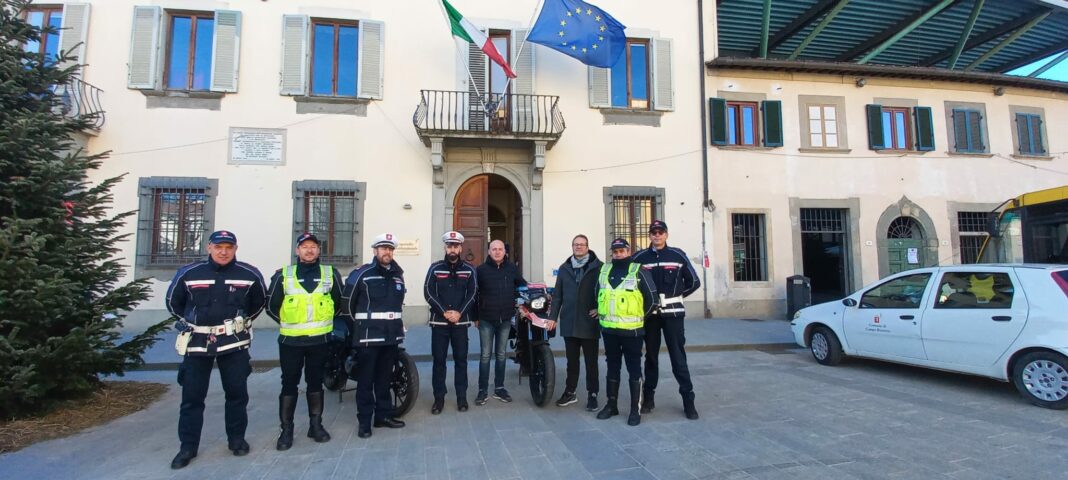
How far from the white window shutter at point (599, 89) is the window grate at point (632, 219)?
2.33 metres

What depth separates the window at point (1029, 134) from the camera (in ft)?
45.2

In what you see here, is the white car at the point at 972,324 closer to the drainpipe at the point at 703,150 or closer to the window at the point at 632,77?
the drainpipe at the point at 703,150

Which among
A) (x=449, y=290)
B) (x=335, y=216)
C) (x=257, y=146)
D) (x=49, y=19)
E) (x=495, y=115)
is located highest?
(x=49, y=19)

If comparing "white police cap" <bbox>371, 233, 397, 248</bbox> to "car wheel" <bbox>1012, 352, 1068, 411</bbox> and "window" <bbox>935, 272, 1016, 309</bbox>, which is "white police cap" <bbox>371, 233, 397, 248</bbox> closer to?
"window" <bbox>935, 272, 1016, 309</bbox>

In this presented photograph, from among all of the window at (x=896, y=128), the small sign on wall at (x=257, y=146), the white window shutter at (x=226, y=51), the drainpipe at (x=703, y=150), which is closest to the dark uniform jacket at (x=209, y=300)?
the small sign on wall at (x=257, y=146)

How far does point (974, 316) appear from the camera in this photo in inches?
213

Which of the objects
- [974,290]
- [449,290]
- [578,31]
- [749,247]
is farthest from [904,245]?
[449,290]

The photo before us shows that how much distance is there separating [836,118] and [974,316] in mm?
9170

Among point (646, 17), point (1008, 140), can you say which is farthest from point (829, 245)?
point (646, 17)

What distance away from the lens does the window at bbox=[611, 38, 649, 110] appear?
39.4 ft

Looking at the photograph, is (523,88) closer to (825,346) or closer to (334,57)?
(334,57)

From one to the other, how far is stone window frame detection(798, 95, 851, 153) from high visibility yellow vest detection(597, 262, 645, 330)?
10576 mm

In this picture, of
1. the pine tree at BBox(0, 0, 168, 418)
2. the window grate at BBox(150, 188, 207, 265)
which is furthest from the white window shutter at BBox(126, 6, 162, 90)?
the pine tree at BBox(0, 0, 168, 418)

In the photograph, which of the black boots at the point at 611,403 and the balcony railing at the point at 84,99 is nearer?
the black boots at the point at 611,403
